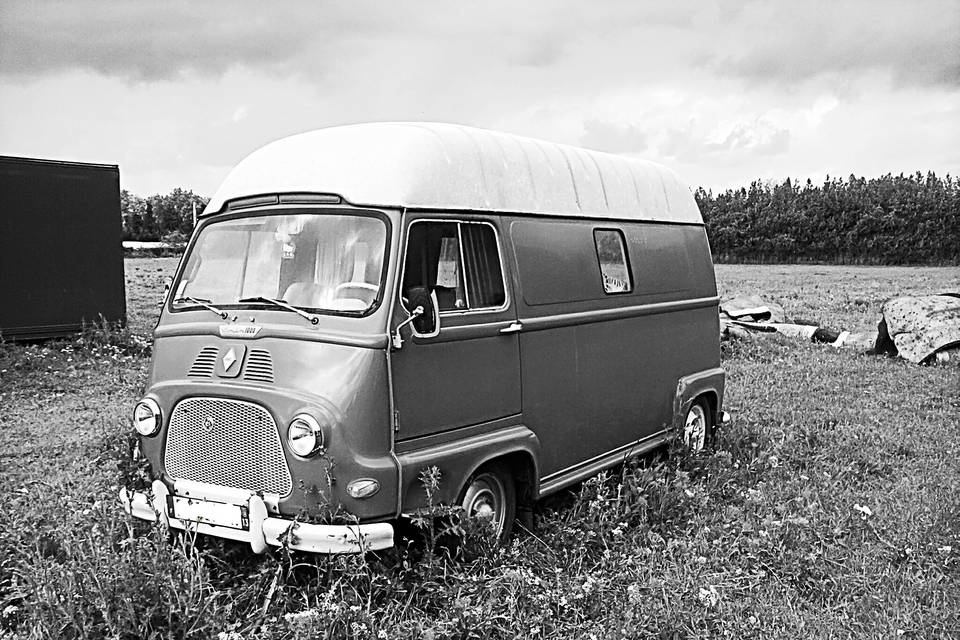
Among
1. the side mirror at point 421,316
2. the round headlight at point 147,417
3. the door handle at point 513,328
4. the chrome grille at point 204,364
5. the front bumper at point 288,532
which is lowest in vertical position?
the front bumper at point 288,532

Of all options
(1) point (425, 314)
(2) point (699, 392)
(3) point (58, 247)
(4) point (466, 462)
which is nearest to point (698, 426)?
(2) point (699, 392)

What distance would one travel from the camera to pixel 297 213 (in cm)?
549

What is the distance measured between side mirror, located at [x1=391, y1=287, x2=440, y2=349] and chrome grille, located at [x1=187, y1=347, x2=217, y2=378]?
110 cm

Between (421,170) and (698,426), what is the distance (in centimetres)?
460

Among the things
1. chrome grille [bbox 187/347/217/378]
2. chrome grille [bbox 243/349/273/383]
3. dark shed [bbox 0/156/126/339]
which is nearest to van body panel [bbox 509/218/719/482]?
chrome grille [bbox 243/349/273/383]

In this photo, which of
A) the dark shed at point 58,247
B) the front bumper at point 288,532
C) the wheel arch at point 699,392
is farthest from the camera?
the dark shed at point 58,247

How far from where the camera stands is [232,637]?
14.1ft

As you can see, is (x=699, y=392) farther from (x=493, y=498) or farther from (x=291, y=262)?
(x=291, y=262)

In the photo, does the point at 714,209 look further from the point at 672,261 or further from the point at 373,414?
the point at 373,414

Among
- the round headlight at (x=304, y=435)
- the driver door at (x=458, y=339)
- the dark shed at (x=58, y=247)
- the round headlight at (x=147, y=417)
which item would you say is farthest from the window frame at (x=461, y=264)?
the dark shed at (x=58, y=247)

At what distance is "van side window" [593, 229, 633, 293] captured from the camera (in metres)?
7.21

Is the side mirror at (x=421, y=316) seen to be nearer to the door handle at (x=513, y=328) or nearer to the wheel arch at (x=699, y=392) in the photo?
the door handle at (x=513, y=328)

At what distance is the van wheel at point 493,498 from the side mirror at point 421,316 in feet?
3.42

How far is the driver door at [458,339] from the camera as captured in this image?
5.18 m
